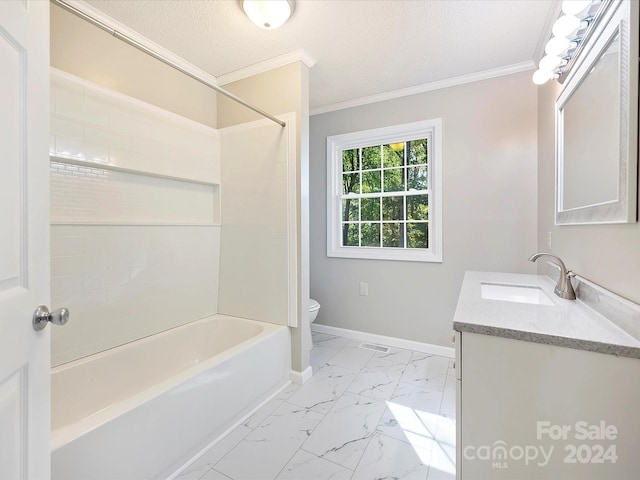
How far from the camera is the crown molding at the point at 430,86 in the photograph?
2312mm

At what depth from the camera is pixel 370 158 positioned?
9.90 ft

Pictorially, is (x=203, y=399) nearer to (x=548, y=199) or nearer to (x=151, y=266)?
(x=151, y=266)

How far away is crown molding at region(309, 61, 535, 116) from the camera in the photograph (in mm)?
2312

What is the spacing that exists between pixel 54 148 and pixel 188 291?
48.0 inches

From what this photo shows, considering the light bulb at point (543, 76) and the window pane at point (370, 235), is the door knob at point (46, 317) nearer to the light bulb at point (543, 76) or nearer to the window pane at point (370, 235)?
the light bulb at point (543, 76)

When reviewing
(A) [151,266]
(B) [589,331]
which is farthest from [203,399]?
(B) [589,331]

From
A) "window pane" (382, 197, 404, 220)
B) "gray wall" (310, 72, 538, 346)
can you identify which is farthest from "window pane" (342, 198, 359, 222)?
"gray wall" (310, 72, 538, 346)

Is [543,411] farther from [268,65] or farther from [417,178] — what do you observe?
[268,65]

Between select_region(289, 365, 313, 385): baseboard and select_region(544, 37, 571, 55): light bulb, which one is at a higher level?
select_region(544, 37, 571, 55): light bulb

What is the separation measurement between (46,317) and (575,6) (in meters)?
2.16

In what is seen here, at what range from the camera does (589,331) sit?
0.87m

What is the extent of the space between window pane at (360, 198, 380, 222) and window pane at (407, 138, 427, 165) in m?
0.50

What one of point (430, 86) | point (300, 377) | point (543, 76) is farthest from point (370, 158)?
point (300, 377)

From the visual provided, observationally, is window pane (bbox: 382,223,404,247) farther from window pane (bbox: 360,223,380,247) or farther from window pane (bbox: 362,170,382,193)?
window pane (bbox: 362,170,382,193)
